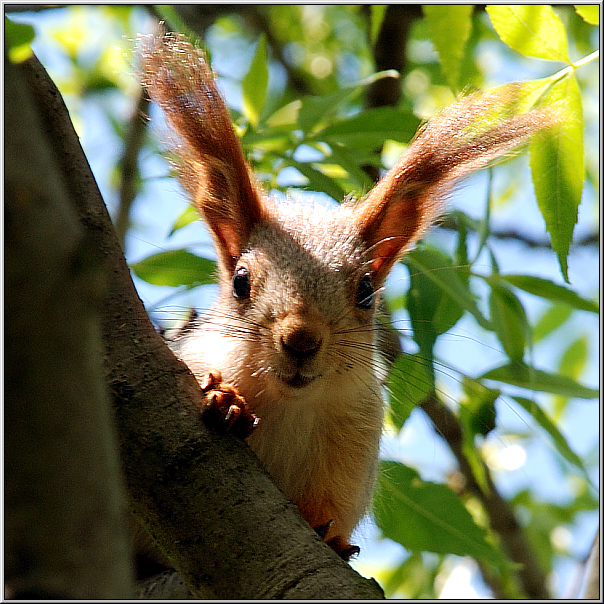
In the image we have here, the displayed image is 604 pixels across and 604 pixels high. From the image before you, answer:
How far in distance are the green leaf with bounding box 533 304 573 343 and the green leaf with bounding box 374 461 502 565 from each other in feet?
6.68

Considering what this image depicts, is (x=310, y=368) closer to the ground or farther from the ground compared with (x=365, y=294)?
closer to the ground

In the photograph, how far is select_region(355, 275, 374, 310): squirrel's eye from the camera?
3.23 m

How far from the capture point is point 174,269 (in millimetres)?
3289

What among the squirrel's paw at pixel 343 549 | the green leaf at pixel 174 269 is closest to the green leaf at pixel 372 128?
the green leaf at pixel 174 269

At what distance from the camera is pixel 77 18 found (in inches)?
250

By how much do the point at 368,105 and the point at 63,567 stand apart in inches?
168

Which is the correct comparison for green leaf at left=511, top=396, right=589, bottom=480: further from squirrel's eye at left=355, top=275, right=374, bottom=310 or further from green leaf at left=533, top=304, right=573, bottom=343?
green leaf at left=533, top=304, right=573, bottom=343

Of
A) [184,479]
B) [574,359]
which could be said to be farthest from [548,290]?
[574,359]

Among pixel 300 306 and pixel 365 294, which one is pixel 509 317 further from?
pixel 300 306

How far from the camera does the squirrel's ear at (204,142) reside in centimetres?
291

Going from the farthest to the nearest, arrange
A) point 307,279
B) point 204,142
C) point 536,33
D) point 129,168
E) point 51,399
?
point 129,168 < point 204,142 < point 307,279 < point 536,33 < point 51,399

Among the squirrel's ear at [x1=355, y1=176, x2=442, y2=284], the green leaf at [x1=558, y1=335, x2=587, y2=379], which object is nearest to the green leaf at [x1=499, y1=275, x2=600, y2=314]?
the squirrel's ear at [x1=355, y1=176, x2=442, y2=284]

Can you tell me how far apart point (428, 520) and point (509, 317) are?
0.88 meters

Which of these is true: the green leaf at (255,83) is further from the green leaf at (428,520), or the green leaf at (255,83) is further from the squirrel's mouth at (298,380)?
the green leaf at (428,520)
